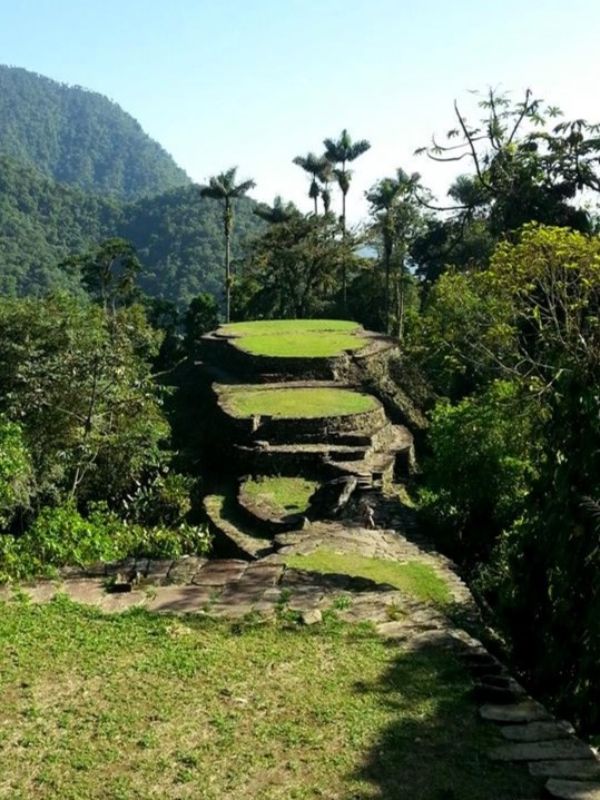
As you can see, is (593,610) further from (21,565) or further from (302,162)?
(302,162)

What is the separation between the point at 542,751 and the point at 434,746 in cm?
54

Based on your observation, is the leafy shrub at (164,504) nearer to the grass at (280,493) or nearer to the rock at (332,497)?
the grass at (280,493)

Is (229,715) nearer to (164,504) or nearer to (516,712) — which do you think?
(516,712)

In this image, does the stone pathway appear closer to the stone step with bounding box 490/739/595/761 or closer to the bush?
the stone step with bounding box 490/739/595/761

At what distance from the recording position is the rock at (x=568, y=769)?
3891 mm

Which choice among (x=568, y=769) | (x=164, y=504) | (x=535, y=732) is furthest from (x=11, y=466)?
(x=568, y=769)

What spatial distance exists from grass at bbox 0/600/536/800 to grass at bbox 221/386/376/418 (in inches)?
453

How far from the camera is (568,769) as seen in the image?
3.96 metres

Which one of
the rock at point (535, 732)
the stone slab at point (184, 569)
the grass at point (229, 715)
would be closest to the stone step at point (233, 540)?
the stone slab at point (184, 569)

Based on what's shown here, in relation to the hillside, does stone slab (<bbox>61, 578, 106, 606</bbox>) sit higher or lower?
lower

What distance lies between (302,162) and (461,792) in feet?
113

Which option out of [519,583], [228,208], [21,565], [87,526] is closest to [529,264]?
[519,583]

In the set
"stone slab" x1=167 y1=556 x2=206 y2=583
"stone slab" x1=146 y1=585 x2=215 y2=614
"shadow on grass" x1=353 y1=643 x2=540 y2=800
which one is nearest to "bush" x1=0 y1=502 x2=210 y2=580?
"stone slab" x1=167 y1=556 x2=206 y2=583

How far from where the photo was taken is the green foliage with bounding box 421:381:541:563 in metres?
11.7
